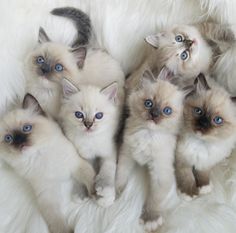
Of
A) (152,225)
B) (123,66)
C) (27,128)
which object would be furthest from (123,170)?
(123,66)

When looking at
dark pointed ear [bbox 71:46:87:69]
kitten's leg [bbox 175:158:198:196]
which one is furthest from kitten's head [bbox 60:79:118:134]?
kitten's leg [bbox 175:158:198:196]

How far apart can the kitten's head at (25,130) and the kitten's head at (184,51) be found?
367 millimetres

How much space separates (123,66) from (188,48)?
10.6 inches

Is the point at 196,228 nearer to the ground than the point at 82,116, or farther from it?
nearer to the ground

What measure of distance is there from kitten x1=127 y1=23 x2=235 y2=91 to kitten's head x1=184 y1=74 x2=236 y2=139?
103 millimetres

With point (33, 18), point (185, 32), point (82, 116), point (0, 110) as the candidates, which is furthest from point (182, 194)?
point (33, 18)

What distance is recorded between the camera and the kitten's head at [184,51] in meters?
1.16

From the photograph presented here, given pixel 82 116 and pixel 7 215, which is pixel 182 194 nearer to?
pixel 82 116

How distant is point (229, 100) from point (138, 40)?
0.40m

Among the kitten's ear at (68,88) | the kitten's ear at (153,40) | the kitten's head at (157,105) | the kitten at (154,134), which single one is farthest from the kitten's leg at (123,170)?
the kitten's ear at (153,40)

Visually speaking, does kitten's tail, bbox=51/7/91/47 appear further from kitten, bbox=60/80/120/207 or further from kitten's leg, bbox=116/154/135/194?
kitten's leg, bbox=116/154/135/194

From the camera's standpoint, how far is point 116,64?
129cm

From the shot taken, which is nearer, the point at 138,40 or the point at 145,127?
the point at 145,127

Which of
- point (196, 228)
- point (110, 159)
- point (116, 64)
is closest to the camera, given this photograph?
point (196, 228)
